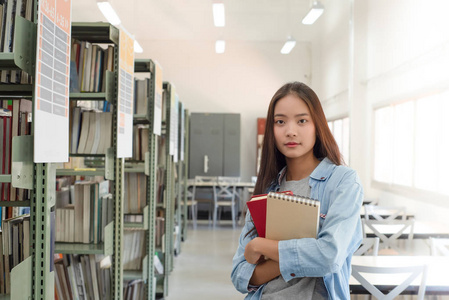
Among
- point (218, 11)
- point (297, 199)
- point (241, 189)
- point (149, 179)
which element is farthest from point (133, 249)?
point (241, 189)

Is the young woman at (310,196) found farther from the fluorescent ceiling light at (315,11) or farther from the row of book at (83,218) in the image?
the fluorescent ceiling light at (315,11)

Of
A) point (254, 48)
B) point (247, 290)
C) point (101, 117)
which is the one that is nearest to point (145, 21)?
point (254, 48)

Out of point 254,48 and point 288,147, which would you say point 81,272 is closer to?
point 288,147

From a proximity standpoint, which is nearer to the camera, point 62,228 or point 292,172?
point 292,172

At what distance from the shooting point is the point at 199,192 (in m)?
9.98

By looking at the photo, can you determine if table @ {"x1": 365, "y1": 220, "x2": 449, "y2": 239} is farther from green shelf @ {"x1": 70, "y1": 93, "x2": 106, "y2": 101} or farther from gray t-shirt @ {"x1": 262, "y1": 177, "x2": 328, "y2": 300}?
gray t-shirt @ {"x1": 262, "y1": 177, "x2": 328, "y2": 300}

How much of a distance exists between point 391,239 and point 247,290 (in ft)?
9.86

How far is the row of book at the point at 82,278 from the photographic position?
8.75 ft

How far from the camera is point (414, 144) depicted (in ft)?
18.3

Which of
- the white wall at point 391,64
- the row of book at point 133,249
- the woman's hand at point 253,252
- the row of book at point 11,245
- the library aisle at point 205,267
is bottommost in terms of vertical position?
the library aisle at point 205,267

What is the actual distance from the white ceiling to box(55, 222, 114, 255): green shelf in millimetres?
5098

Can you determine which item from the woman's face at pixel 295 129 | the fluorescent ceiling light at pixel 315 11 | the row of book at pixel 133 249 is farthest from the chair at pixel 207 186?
the woman's face at pixel 295 129

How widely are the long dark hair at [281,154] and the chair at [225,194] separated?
730 cm

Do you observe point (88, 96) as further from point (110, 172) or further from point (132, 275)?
point (132, 275)
